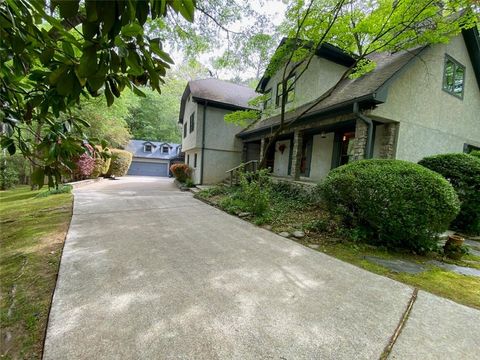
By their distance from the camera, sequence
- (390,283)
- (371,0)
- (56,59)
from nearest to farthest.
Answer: (56,59)
(390,283)
(371,0)

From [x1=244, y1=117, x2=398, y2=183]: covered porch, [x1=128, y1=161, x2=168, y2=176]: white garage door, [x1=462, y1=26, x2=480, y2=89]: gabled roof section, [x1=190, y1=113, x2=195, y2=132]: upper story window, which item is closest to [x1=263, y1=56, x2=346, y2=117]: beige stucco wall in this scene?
[x1=244, y1=117, x2=398, y2=183]: covered porch

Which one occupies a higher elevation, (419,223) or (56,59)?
(56,59)

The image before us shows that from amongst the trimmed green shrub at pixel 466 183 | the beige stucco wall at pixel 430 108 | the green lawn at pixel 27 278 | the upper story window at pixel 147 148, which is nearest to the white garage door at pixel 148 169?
the upper story window at pixel 147 148

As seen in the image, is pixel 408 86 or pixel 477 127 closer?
pixel 408 86

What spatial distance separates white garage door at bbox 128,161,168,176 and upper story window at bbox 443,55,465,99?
27.9 metres

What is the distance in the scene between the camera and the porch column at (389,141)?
698 centimetres

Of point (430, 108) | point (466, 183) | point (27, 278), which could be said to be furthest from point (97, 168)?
point (466, 183)

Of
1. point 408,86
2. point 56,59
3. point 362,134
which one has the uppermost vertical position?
point 408,86

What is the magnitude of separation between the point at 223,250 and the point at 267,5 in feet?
24.9

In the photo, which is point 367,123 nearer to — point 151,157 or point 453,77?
point 453,77

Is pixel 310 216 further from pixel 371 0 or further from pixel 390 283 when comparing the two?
pixel 371 0

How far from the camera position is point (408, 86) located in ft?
23.2

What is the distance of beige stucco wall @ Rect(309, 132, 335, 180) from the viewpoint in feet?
31.9

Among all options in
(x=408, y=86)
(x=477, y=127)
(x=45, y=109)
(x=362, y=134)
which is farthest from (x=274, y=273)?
(x=477, y=127)
